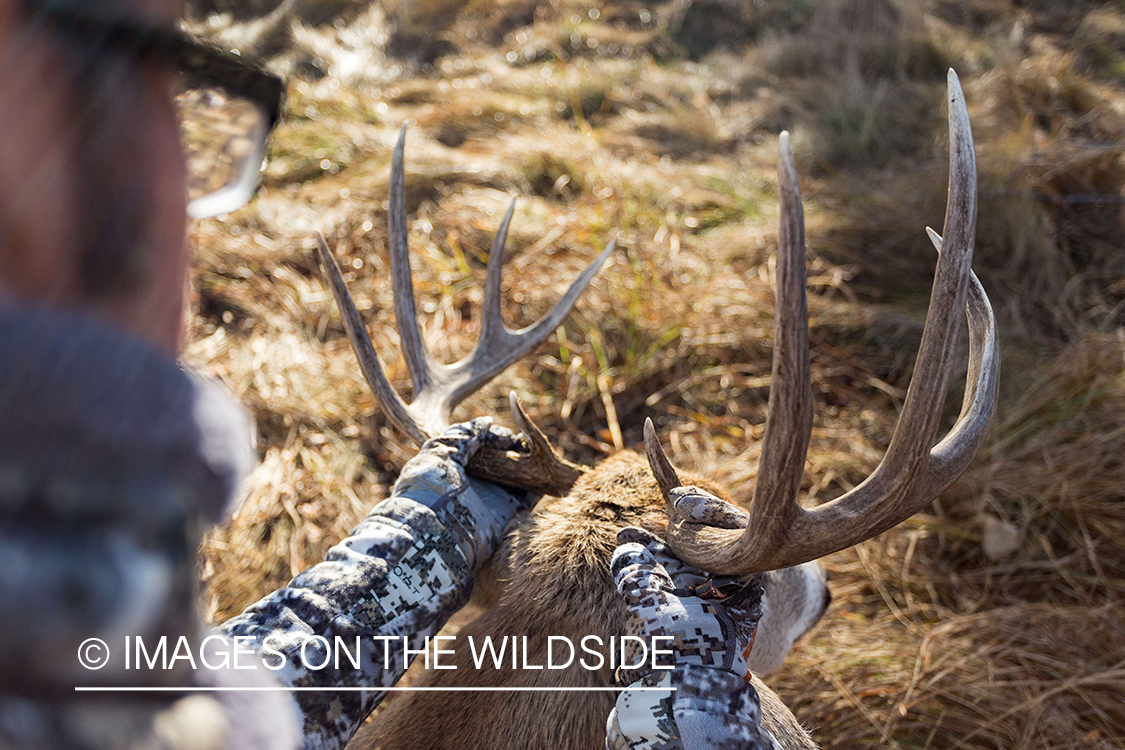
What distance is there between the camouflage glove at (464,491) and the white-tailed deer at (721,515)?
4 cm

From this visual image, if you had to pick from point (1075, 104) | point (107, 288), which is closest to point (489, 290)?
point (107, 288)

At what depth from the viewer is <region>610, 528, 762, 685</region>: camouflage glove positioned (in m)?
1.13

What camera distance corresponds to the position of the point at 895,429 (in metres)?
1.13

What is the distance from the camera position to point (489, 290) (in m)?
2.07

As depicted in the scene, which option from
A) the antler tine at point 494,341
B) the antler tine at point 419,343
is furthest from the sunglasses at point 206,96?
the antler tine at point 494,341

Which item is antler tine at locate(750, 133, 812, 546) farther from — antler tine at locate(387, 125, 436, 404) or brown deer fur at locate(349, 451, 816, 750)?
antler tine at locate(387, 125, 436, 404)

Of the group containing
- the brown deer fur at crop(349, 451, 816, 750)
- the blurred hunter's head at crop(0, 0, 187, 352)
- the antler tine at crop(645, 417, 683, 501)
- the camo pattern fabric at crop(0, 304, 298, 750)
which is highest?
the blurred hunter's head at crop(0, 0, 187, 352)

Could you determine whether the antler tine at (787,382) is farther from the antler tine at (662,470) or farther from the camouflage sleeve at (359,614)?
the camouflage sleeve at (359,614)

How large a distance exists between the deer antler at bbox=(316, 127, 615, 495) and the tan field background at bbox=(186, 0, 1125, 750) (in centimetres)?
81

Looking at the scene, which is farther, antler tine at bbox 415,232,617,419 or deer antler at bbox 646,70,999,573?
antler tine at bbox 415,232,617,419

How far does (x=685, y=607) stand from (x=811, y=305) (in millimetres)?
2507

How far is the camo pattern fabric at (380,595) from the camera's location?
1170 mm

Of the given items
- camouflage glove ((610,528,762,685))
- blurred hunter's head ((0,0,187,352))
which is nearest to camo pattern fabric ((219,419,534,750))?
camouflage glove ((610,528,762,685))

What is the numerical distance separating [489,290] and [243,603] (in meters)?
1.38
